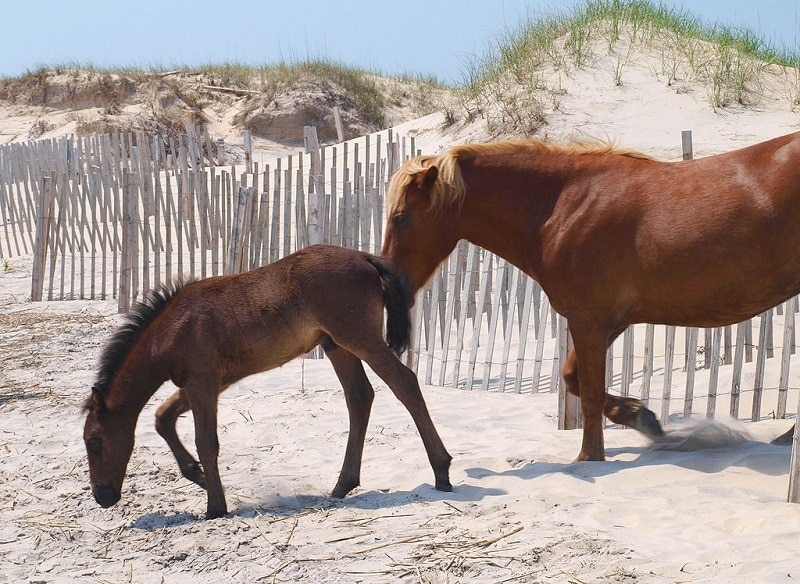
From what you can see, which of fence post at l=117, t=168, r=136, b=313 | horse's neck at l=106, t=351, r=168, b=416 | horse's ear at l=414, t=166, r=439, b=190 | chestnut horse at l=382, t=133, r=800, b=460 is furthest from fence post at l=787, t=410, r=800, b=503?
fence post at l=117, t=168, r=136, b=313

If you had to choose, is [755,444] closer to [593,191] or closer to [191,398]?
[593,191]

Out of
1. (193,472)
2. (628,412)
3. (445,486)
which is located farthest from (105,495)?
(628,412)

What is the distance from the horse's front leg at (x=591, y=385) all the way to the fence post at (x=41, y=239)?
820 cm

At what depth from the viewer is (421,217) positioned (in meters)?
5.11

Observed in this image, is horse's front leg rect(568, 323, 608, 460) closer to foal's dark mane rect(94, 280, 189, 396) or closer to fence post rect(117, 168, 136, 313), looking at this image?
foal's dark mane rect(94, 280, 189, 396)

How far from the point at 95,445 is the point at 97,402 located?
0.22m

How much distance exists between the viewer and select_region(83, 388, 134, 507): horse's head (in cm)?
459

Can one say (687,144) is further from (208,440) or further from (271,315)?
(208,440)

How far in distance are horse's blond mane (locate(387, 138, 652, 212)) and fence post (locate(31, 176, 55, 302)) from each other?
7245 millimetres

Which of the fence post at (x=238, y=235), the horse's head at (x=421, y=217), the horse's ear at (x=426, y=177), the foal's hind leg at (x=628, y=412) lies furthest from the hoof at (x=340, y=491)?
the fence post at (x=238, y=235)

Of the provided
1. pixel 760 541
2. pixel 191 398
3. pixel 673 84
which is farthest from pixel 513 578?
pixel 673 84

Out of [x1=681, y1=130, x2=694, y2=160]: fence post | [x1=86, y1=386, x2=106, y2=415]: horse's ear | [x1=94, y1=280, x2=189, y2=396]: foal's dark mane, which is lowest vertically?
[x1=86, y1=386, x2=106, y2=415]: horse's ear

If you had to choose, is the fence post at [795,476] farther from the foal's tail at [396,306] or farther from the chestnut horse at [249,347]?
the foal's tail at [396,306]

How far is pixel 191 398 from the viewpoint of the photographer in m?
4.53
